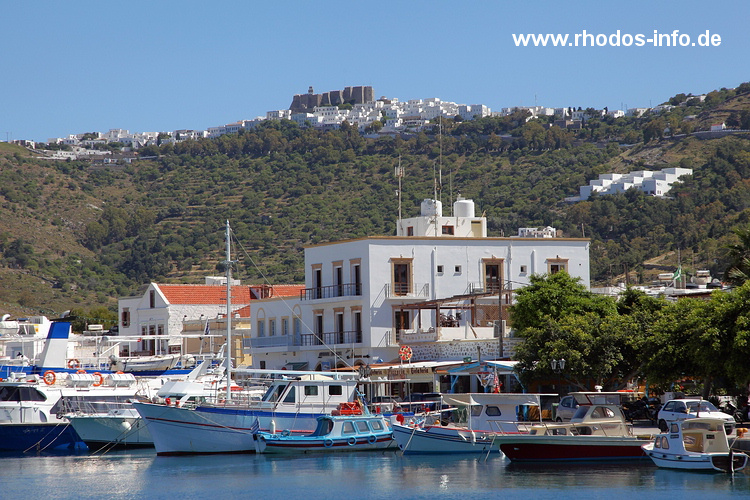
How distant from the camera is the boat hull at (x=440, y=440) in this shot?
143 ft

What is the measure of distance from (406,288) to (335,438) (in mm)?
17874

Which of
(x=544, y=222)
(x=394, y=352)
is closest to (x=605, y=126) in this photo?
(x=544, y=222)

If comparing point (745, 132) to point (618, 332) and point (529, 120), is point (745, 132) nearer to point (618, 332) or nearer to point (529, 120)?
point (529, 120)

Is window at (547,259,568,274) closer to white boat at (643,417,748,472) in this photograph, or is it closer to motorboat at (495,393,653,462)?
motorboat at (495,393,653,462)

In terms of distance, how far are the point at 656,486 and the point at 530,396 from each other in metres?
9.78

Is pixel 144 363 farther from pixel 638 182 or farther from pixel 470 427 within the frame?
pixel 638 182

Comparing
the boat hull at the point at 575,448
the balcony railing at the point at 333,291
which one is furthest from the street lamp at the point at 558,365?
the balcony railing at the point at 333,291

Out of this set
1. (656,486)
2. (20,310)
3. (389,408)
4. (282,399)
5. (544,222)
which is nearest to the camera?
(656,486)

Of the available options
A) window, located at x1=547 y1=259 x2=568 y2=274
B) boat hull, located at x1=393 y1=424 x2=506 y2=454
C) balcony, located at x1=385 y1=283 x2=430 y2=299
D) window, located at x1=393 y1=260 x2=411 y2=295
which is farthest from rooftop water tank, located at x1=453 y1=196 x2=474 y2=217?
boat hull, located at x1=393 y1=424 x2=506 y2=454

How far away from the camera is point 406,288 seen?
6291 cm

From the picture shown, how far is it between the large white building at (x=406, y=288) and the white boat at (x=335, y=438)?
12.1 metres

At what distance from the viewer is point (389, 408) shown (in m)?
51.0

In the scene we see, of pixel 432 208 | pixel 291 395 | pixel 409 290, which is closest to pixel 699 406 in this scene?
pixel 291 395

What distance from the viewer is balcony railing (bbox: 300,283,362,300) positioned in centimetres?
6312
